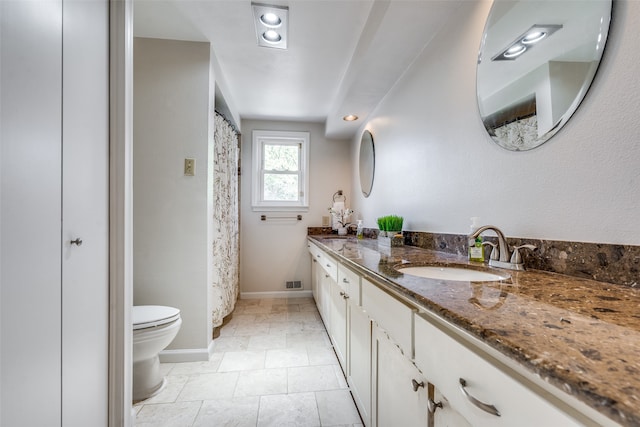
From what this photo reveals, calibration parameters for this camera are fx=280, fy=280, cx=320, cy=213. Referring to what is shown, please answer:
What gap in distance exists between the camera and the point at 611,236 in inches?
31.2

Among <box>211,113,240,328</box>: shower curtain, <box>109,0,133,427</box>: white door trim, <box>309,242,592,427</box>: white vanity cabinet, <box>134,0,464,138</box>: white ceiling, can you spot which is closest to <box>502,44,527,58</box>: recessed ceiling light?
<box>134,0,464,138</box>: white ceiling

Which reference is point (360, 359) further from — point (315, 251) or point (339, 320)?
point (315, 251)

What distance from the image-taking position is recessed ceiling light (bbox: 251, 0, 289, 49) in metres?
1.70

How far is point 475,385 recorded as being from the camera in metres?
0.52

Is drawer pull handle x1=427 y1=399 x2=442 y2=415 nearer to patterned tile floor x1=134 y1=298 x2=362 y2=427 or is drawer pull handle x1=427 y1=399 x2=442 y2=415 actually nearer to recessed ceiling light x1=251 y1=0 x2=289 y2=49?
patterned tile floor x1=134 y1=298 x2=362 y2=427

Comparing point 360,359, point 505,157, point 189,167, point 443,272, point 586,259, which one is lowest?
point 360,359

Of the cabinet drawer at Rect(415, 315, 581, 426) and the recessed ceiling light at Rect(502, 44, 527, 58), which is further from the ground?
the recessed ceiling light at Rect(502, 44, 527, 58)

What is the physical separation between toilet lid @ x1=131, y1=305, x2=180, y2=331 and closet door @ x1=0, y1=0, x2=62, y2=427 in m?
0.73

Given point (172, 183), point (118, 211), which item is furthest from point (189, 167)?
point (118, 211)

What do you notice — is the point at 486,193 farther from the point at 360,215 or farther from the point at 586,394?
the point at 360,215

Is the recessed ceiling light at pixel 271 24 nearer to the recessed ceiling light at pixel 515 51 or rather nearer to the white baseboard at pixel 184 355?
the recessed ceiling light at pixel 515 51

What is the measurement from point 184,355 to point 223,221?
1.12 metres

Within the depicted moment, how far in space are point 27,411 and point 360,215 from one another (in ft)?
9.88

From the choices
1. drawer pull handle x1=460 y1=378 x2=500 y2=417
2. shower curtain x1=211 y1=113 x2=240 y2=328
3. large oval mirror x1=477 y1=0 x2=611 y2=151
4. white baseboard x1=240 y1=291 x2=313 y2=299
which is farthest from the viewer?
white baseboard x1=240 y1=291 x2=313 y2=299
